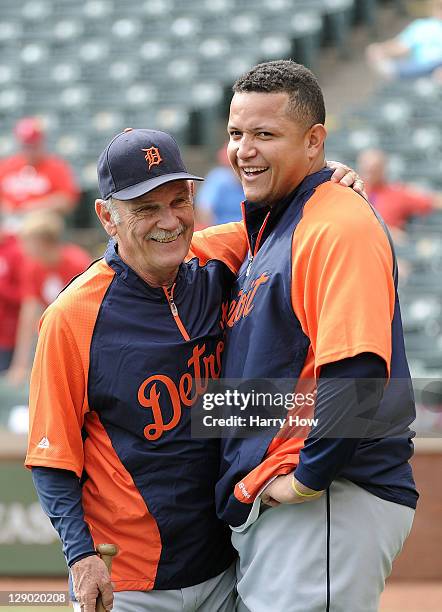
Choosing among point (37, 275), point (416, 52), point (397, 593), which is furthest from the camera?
point (416, 52)

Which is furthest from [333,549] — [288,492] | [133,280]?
[133,280]

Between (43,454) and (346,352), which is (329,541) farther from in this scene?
(43,454)

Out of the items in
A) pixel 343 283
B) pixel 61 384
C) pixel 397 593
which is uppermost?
pixel 343 283

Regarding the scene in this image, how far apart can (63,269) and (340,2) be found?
7047 millimetres

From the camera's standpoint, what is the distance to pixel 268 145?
2795 millimetres

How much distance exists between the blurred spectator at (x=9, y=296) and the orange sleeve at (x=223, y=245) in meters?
3.99

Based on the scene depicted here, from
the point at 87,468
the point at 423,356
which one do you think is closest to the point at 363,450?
the point at 87,468

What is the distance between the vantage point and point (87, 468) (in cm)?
297

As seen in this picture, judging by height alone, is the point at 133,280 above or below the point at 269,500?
above

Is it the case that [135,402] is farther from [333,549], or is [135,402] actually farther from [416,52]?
[416,52]

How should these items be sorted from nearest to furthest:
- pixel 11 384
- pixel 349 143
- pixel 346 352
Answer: pixel 346 352
pixel 11 384
pixel 349 143

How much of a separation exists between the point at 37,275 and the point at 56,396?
4.29m

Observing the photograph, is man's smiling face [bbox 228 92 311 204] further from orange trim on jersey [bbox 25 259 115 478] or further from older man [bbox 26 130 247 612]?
orange trim on jersey [bbox 25 259 115 478]

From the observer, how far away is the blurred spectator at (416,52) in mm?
9531
